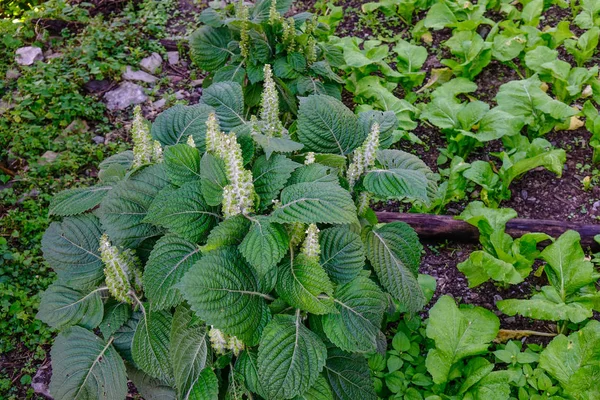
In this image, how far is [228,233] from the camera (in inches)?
72.0

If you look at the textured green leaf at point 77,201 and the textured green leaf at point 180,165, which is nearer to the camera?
the textured green leaf at point 180,165

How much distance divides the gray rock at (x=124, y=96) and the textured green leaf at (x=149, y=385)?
2.65 metres

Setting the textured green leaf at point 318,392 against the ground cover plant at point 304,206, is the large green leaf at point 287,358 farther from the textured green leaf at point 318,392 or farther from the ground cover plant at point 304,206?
the textured green leaf at point 318,392

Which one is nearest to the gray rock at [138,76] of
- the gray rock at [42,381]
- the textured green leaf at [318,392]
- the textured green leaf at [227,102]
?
the textured green leaf at [227,102]

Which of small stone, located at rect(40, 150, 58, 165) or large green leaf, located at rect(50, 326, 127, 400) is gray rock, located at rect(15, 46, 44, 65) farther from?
large green leaf, located at rect(50, 326, 127, 400)

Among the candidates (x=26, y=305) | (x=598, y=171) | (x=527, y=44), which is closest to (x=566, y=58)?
(x=527, y=44)

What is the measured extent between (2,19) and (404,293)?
4.70 m

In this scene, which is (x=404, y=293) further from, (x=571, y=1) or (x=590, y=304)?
(x=571, y=1)

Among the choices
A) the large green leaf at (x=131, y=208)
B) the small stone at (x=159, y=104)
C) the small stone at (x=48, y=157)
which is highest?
the large green leaf at (x=131, y=208)

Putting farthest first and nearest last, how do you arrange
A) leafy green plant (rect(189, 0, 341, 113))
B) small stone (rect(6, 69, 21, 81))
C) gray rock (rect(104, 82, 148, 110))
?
→ small stone (rect(6, 69, 21, 81)), gray rock (rect(104, 82, 148, 110)), leafy green plant (rect(189, 0, 341, 113))

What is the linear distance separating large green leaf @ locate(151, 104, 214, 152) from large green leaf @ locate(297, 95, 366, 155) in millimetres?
412

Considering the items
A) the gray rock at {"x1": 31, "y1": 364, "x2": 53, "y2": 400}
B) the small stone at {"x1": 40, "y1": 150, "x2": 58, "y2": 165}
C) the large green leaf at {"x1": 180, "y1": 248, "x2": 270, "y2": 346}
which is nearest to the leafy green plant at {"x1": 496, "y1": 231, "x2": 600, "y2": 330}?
the large green leaf at {"x1": 180, "y1": 248, "x2": 270, "y2": 346}

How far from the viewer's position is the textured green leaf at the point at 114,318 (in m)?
2.06

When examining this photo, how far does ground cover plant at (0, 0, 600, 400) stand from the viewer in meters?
1.88
